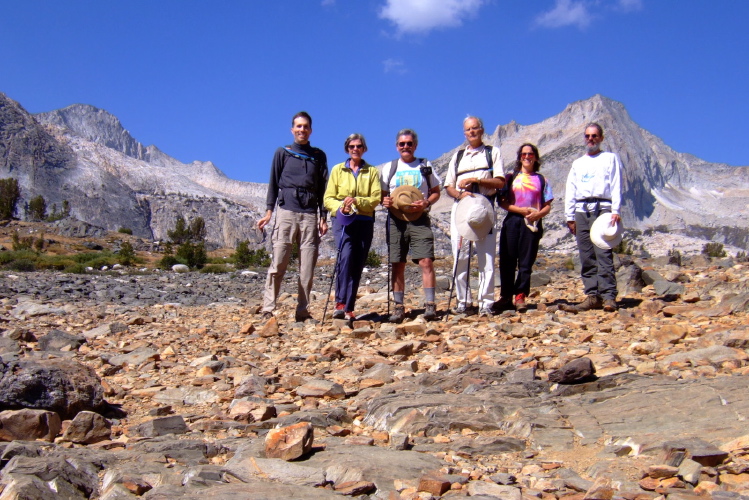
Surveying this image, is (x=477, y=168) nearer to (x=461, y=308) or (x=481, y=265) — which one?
(x=481, y=265)

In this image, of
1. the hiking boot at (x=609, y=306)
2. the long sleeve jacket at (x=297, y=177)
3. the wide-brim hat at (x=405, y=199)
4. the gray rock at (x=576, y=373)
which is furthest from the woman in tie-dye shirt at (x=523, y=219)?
the gray rock at (x=576, y=373)

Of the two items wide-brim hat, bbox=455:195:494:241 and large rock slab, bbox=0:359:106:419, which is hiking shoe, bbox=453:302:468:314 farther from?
large rock slab, bbox=0:359:106:419

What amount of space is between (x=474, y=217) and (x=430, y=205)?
0.48m

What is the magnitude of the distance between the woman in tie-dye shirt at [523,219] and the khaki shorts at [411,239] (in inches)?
31.8

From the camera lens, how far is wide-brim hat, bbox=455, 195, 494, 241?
6.30 metres

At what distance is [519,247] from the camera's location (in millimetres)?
6660

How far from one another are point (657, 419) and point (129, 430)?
2.68m

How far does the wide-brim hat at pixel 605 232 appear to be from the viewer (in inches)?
248

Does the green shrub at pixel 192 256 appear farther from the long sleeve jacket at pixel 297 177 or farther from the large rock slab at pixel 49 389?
the large rock slab at pixel 49 389

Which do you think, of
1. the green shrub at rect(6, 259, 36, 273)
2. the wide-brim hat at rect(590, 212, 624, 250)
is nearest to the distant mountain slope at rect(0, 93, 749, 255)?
the green shrub at rect(6, 259, 36, 273)

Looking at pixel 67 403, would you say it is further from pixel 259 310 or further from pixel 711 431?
pixel 259 310

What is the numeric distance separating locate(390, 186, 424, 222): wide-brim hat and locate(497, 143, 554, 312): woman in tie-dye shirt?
0.97 meters

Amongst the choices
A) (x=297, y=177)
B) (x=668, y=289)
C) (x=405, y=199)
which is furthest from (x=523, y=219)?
(x=297, y=177)

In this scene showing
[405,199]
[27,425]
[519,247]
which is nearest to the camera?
[27,425]
